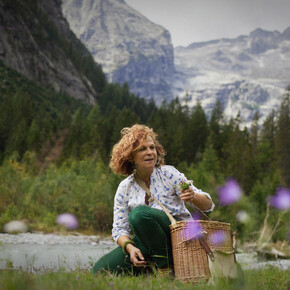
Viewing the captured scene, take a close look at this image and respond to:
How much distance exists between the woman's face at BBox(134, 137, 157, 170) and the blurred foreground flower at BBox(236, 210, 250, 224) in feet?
42.7

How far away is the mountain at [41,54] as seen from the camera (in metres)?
80.0

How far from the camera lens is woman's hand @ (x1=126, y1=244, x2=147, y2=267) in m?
3.20

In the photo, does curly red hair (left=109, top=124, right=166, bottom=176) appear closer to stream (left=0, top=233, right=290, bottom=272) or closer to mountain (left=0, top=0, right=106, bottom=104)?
stream (left=0, top=233, right=290, bottom=272)

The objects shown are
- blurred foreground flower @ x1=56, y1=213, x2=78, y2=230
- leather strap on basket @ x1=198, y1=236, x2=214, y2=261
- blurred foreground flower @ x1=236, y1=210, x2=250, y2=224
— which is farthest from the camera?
blurred foreground flower @ x1=56, y1=213, x2=78, y2=230

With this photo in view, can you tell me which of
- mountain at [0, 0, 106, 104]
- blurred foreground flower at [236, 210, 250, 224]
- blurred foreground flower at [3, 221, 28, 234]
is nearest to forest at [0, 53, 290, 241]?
blurred foreground flower at [236, 210, 250, 224]

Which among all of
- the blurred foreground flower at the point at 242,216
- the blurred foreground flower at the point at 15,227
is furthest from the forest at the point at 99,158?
the blurred foreground flower at the point at 15,227

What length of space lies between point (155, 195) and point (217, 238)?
0.80m

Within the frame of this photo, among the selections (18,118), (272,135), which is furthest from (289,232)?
(18,118)

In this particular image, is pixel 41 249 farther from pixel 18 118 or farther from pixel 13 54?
pixel 13 54

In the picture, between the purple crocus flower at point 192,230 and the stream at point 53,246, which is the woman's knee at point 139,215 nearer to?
the purple crocus flower at point 192,230

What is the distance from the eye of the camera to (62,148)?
53.5 m

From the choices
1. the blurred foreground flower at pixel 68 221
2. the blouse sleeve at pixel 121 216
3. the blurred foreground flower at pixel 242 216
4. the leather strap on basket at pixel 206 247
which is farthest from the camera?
the blurred foreground flower at pixel 68 221

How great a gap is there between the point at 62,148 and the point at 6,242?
42573mm

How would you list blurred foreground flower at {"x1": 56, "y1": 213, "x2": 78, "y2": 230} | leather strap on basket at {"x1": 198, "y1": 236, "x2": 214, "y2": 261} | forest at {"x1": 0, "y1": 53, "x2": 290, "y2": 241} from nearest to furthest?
leather strap on basket at {"x1": 198, "y1": 236, "x2": 214, "y2": 261} < forest at {"x1": 0, "y1": 53, "x2": 290, "y2": 241} < blurred foreground flower at {"x1": 56, "y1": 213, "x2": 78, "y2": 230}
